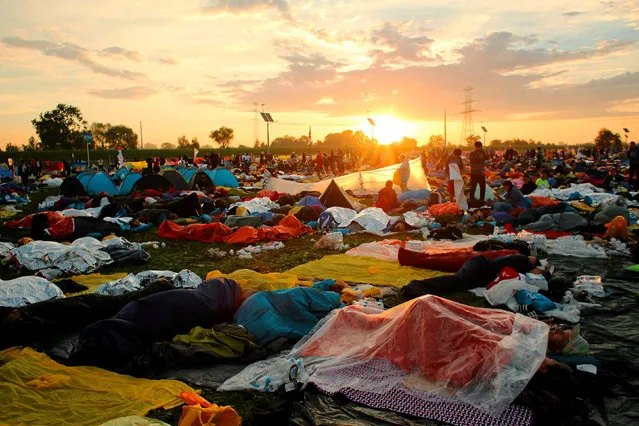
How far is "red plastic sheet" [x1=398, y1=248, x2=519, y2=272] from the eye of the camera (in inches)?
284

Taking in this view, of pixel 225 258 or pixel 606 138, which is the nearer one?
pixel 225 258

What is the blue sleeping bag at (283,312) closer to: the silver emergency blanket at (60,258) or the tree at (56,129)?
the silver emergency blanket at (60,258)

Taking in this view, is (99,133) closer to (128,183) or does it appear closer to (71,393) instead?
(128,183)

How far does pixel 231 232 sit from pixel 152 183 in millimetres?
8758

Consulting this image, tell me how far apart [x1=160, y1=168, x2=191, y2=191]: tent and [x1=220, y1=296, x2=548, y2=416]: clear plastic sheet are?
15.6m

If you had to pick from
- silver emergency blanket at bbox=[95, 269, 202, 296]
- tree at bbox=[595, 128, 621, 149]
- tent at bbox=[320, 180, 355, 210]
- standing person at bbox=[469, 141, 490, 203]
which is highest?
tree at bbox=[595, 128, 621, 149]

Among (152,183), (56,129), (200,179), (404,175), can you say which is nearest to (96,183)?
(152,183)

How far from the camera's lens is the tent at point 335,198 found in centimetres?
1365

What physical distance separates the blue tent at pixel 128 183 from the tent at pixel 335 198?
9.42 meters

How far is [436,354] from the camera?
399cm

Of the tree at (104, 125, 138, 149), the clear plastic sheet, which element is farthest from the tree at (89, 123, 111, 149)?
the clear plastic sheet

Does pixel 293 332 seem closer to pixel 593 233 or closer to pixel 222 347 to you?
pixel 222 347

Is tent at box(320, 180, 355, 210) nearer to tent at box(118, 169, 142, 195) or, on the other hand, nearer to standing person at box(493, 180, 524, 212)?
standing person at box(493, 180, 524, 212)

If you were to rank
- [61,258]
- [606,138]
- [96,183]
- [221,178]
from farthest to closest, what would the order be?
1. [606,138]
2. [221,178]
3. [96,183]
4. [61,258]
